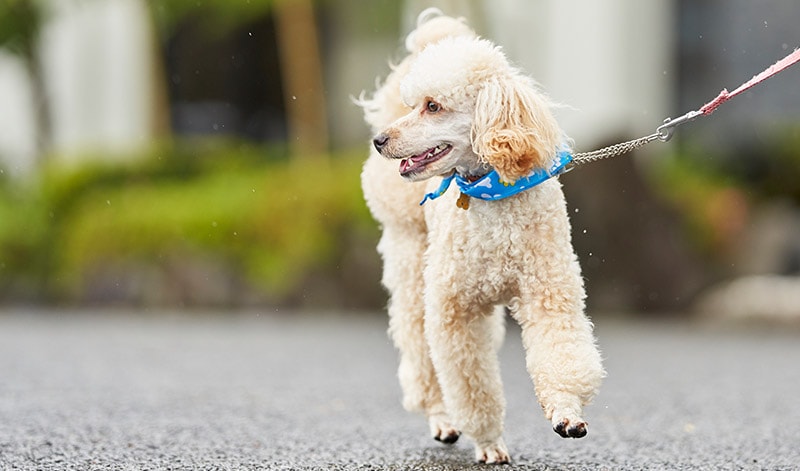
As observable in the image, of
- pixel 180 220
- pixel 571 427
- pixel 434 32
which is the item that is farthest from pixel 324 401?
pixel 180 220

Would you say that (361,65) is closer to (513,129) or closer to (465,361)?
(465,361)

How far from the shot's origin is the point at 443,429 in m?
4.71

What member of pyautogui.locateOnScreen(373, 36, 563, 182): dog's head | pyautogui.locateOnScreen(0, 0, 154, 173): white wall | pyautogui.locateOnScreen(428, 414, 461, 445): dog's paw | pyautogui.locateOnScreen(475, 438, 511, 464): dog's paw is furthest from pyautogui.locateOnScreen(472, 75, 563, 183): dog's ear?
pyautogui.locateOnScreen(0, 0, 154, 173): white wall

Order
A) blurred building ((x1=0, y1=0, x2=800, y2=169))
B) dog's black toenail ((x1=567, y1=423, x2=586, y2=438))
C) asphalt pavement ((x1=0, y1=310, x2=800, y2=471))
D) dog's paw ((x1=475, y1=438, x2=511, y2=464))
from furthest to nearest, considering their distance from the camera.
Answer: blurred building ((x1=0, y1=0, x2=800, y2=169))
asphalt pavement ((x1=0, y1=310, x2=800, y2=471))
dog's paw ((x1=475, y1=438, x2=511, y2=464))
dog's black toenail ((x1=567, y1=423, x2=586, y2=438))

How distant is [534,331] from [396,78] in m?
1.31

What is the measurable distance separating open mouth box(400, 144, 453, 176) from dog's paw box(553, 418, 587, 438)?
2.82ft

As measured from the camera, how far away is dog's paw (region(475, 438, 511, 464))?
4379 millimetres

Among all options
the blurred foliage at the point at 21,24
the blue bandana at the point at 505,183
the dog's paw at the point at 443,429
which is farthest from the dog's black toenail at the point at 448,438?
the blurred foliage at the point at 21,24

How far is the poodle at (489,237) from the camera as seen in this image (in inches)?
145

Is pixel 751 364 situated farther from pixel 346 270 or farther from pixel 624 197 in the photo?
pixel 346 270

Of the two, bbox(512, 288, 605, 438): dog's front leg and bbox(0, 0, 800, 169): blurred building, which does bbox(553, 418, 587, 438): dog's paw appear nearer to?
bbox(512, 288, 605, 438): dog's front leg

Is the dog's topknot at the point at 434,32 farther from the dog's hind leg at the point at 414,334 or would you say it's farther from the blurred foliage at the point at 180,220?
the blurred foliage at the point at 180,220

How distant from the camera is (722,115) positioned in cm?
1327

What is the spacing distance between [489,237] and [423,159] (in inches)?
12.7
